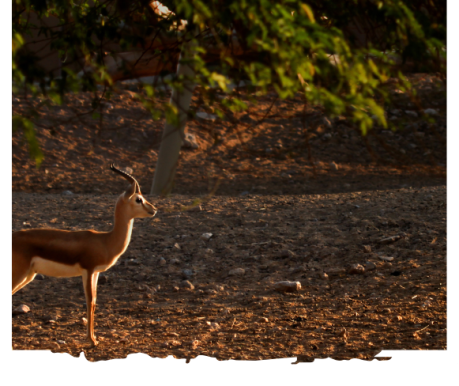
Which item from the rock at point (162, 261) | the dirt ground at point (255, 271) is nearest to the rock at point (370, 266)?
the dirt ground at point (255, 271)

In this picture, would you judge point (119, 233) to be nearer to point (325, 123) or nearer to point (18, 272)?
point (18, 272)

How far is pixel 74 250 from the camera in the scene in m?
4.16

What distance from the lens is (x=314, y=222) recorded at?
7.10m

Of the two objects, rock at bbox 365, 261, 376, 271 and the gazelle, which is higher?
the gazelle

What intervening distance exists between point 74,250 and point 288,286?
7.43 ft

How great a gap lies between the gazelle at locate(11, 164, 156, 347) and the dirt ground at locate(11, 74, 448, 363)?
1.82 ft

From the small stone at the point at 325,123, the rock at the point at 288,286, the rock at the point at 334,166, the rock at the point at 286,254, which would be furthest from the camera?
the small stone at the point at 325,123

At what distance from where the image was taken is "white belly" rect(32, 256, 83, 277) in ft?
13.6

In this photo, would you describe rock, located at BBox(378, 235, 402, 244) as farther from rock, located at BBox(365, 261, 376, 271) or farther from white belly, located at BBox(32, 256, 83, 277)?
white belly, located at BBox(32, 256, 83, 277)

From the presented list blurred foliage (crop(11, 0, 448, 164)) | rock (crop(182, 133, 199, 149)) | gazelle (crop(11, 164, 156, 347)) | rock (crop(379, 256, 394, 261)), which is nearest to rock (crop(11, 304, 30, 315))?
gazelle (crop(11, 164, 156, 347))

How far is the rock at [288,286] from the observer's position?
18.1 ft

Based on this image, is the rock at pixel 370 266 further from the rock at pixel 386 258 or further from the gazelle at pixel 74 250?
the gazelle at pixel 74 250

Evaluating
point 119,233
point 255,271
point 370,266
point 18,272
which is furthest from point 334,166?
point 18,272
